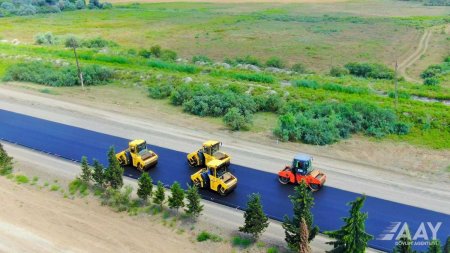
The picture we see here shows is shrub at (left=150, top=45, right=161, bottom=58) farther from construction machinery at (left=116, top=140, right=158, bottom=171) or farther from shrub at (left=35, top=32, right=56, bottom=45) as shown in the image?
construction machinery at (left=116, top=140, right=158, bottom=171)

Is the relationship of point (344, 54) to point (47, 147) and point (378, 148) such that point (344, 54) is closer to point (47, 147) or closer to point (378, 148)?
point (378, 148)

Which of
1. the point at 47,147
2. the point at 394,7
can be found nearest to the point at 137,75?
the point at 47,147

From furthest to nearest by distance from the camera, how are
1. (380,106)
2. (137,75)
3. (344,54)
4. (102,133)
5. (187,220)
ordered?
(344,54)
(137,75)
(380,106)
(102,133)
(187,220)

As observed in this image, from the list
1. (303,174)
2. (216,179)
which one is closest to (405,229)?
(303,174)

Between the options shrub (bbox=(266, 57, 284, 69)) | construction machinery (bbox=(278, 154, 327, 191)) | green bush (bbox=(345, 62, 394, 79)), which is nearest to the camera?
construction machinery (bbox=(278, 154, 327, 191))

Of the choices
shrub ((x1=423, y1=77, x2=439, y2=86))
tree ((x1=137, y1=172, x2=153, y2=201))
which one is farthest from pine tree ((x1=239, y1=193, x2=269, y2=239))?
shrub ((x1=423, y1=77, x2=439, y2=86))

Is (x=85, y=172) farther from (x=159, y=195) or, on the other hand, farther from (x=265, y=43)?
(x=265, y=43)
